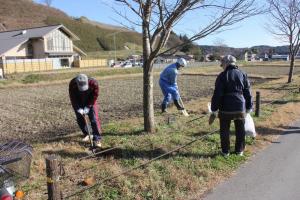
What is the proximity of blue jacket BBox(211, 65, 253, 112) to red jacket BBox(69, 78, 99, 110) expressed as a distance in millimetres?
2111

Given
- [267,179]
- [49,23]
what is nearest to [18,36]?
[49,23]

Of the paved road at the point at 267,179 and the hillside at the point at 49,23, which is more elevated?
the hillside at the point at 49,23

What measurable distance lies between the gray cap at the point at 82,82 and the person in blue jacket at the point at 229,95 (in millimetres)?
2182

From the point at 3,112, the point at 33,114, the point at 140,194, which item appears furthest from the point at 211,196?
the point at 3,112

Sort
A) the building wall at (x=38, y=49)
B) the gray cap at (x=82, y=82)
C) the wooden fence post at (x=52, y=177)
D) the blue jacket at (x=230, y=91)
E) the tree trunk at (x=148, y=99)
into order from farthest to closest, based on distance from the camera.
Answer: the building wall at (x=38, y=49)
the tree trunk at (x=148, y=99)
the gray cap at (x=82, y=82)
the blue jacket at (x=230, y=91)
the wooden fence post at (x=52, y=177)

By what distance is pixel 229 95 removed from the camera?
6258 mm

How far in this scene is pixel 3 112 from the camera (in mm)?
13820

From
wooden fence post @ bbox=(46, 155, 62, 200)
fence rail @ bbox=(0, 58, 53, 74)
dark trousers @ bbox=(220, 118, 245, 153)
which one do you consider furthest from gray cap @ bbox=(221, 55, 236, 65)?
fence rail @ bbox=(0, 58, 53, 74)

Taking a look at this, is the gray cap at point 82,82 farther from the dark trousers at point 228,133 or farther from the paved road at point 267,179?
the paved road at point 267,179

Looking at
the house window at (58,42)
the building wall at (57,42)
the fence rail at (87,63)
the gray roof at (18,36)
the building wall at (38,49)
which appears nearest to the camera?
the gray roof at (18,36)

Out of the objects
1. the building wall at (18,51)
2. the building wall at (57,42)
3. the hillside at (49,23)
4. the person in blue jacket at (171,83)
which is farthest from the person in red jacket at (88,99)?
the hillside at (49,23)

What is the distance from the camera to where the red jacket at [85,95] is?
697 cm

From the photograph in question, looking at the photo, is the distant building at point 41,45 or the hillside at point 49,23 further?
the hillside at point 49,23

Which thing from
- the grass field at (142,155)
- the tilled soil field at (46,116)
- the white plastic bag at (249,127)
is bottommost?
the tilled soil field at (46,116)
